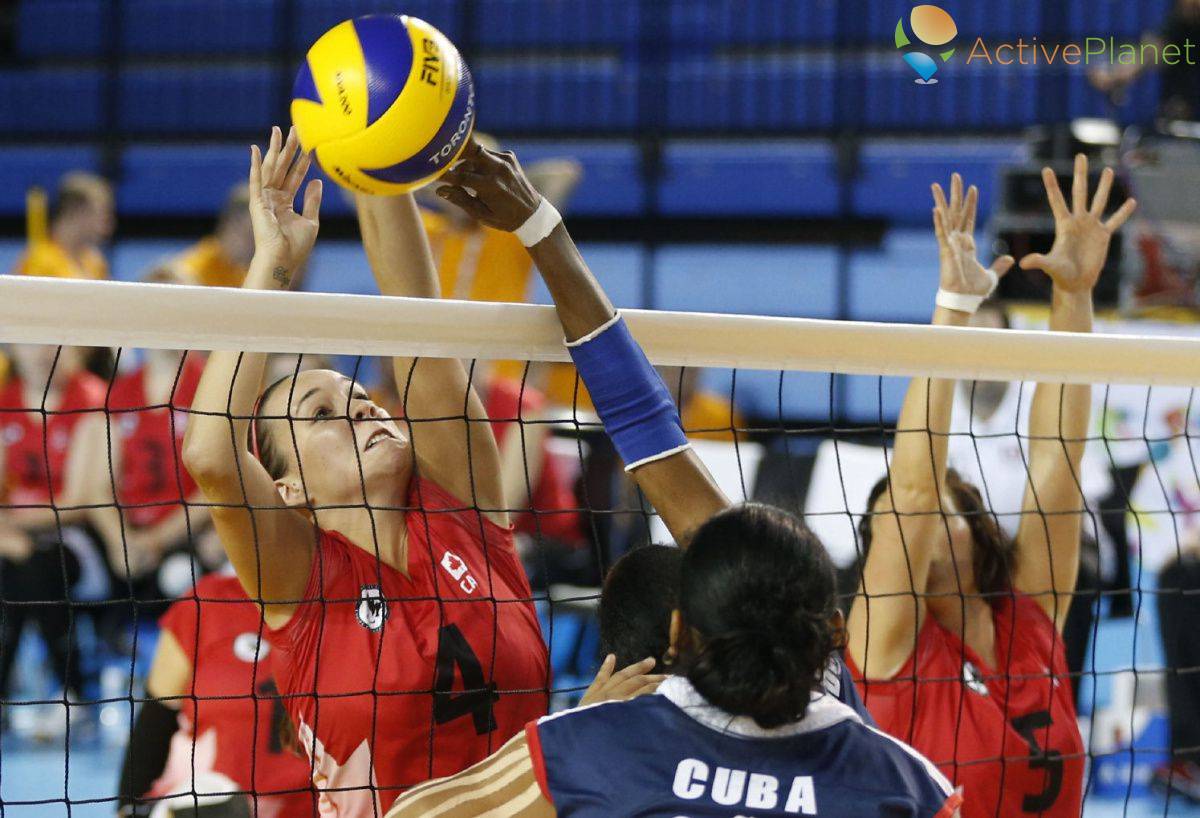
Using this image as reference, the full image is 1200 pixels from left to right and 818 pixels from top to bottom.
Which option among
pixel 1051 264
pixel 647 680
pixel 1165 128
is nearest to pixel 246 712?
→ pixel 647 680

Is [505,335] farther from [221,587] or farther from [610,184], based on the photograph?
[610,184]

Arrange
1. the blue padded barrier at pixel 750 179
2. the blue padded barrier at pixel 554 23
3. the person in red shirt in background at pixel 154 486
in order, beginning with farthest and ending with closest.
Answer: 1. the blue padded barrier at pixel 554 23
2. the blue padded barrier at pixel 750 179
3. the person in red shirt in background at pixel 154 486

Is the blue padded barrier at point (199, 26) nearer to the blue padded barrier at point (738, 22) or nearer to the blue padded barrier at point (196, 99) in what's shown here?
the blue padded barrier at point (196, 99)

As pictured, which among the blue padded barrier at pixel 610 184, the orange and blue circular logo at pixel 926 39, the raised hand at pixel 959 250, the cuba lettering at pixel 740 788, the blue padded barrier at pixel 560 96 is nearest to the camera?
the cuba lettering at pixel 740 788

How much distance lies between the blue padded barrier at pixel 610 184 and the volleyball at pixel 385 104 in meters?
7.96

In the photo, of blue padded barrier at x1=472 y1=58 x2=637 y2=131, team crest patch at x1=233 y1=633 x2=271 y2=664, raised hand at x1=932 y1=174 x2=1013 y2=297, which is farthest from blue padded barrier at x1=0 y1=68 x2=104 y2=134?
raised hand at x1=932 y1=174 x2=1013 y2=297

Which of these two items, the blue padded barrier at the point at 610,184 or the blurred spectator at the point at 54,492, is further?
the blue padded barrier at the point at 610,184

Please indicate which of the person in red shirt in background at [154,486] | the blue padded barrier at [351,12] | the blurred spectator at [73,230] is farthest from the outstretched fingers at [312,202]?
the blue padded barrier at [351,12]

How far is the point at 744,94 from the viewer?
996 cm

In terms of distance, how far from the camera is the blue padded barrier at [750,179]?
964cm

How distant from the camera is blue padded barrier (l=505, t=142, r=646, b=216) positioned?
388 inches

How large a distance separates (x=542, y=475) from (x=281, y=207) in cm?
425

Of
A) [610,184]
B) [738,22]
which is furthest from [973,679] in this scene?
[738,22]

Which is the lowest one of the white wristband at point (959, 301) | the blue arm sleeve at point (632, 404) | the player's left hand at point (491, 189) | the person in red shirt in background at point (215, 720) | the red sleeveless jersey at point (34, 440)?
the red sleeveless jersey at point (34, 440)
